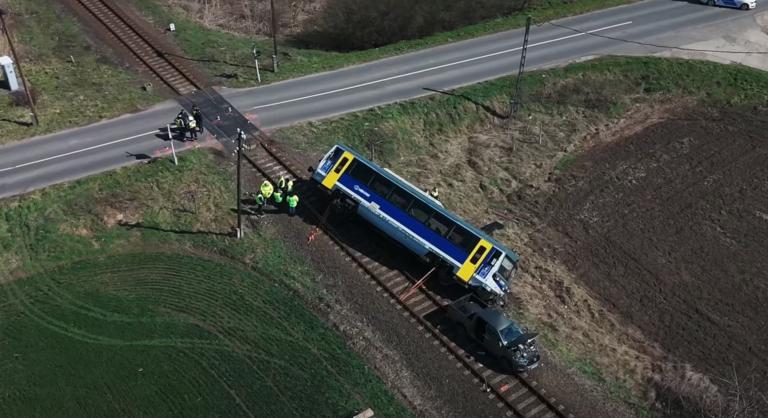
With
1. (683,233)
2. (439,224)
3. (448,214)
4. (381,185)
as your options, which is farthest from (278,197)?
(683,233)

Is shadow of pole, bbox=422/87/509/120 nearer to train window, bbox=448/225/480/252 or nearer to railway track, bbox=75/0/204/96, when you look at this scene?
railway track, bbox=75/0/204/96

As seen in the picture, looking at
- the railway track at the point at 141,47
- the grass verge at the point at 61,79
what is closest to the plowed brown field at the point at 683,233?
the railway track at the point at 141,47

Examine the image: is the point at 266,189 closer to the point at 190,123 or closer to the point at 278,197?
the point at 278,197

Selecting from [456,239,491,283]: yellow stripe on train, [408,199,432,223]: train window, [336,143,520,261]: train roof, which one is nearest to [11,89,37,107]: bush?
[336,143,520,261]: train roof

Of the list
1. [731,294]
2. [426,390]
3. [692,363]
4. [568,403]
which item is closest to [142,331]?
[426,390]

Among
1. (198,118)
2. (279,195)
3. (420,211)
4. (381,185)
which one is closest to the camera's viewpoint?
(420,211)

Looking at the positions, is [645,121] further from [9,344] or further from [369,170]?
[9,344]

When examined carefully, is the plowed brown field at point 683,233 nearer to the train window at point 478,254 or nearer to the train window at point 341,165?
the train window at point 478,254
